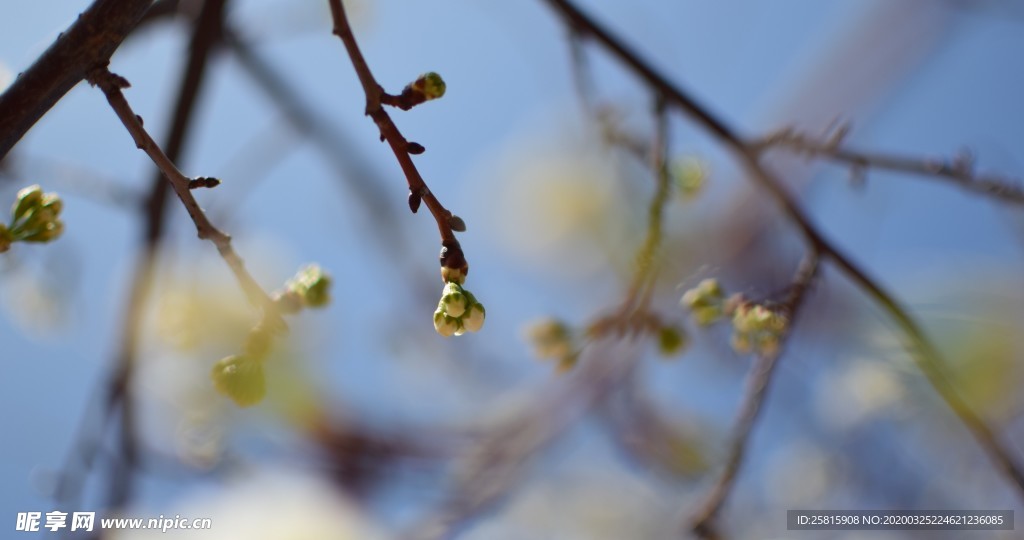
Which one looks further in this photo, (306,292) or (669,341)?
(669,341)

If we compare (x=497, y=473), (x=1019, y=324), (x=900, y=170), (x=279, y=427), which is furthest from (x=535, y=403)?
(x=1019, y=324)

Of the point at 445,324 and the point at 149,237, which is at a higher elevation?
the point at 149,237

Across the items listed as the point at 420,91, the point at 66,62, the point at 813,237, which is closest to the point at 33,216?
the point at 66,62

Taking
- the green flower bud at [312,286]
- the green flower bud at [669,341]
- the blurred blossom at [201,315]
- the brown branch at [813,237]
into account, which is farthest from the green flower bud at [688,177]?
the blurred blossom at [201,315]

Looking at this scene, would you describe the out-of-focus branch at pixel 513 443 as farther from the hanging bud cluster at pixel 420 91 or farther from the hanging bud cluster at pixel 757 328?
the hanging bud cluster at pixel 420 91

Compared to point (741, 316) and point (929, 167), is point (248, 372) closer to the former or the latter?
point (741, 316)

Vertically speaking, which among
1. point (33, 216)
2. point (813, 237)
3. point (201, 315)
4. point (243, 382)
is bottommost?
point (243, 382)
